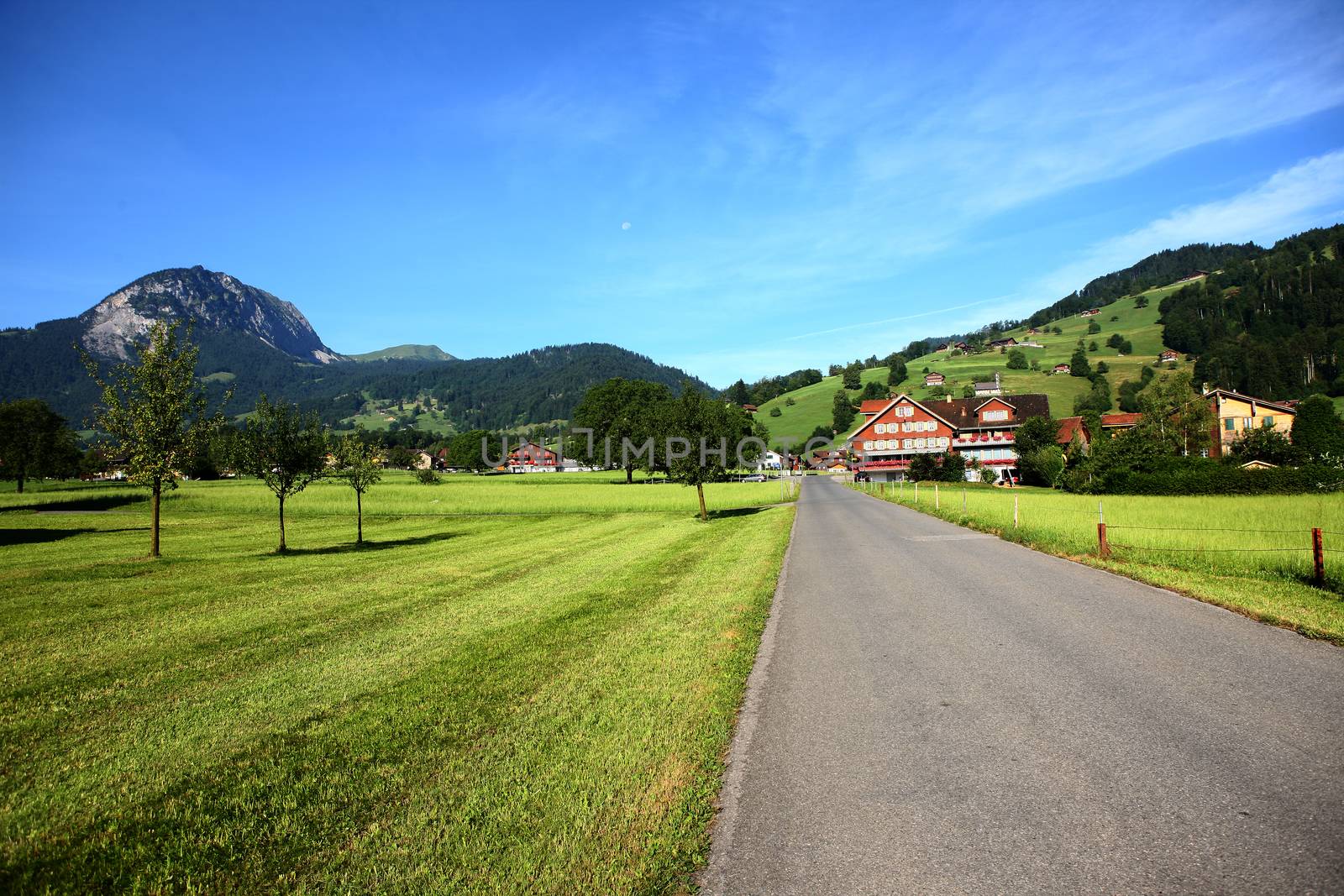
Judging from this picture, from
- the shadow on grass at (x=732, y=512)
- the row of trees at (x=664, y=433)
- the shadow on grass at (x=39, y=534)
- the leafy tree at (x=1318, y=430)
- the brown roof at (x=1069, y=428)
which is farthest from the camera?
the brown roof at (x=1069, y=428)

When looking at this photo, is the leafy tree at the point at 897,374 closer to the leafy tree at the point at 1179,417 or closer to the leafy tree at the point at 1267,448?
the leafy tree at the point at 1179,417

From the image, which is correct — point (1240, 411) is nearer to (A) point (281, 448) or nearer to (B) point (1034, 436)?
(B) point (1034, 436)

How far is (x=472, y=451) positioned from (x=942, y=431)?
11559cm

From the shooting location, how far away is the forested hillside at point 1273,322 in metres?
123

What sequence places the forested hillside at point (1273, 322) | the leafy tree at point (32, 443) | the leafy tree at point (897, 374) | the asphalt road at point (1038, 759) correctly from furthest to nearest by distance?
the leafy tree at point (897, 374) → the forested hillside at point (1273, 322) → the leafy tree at point (32, 443) → the asphalt road at point (1038, 759)

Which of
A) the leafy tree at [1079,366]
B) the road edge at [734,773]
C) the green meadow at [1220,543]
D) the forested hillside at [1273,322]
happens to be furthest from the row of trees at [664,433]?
the forested hillside at [1273,322]

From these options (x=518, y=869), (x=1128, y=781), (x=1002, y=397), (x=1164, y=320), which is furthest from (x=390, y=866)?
(x=1164, y=320)

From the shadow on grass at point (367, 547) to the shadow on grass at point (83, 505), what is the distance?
31380 millimetres

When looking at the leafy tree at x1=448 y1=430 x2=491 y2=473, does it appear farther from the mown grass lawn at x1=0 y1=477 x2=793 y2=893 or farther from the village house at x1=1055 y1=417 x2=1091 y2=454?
the mown grass lawn at x1=0 y1=477 x2=793 y2=893

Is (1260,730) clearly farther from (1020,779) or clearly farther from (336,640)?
(336,640)

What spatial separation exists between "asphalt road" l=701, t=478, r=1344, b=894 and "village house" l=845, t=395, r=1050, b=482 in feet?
288

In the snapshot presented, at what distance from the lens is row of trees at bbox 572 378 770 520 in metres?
35.1

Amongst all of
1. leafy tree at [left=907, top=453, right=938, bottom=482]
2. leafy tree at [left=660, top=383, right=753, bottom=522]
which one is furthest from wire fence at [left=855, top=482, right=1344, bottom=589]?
leafy tree at [left=907, top=453, right=938, bottom=482]

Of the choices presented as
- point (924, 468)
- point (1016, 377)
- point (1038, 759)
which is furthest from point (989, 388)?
point (1038, 759)
